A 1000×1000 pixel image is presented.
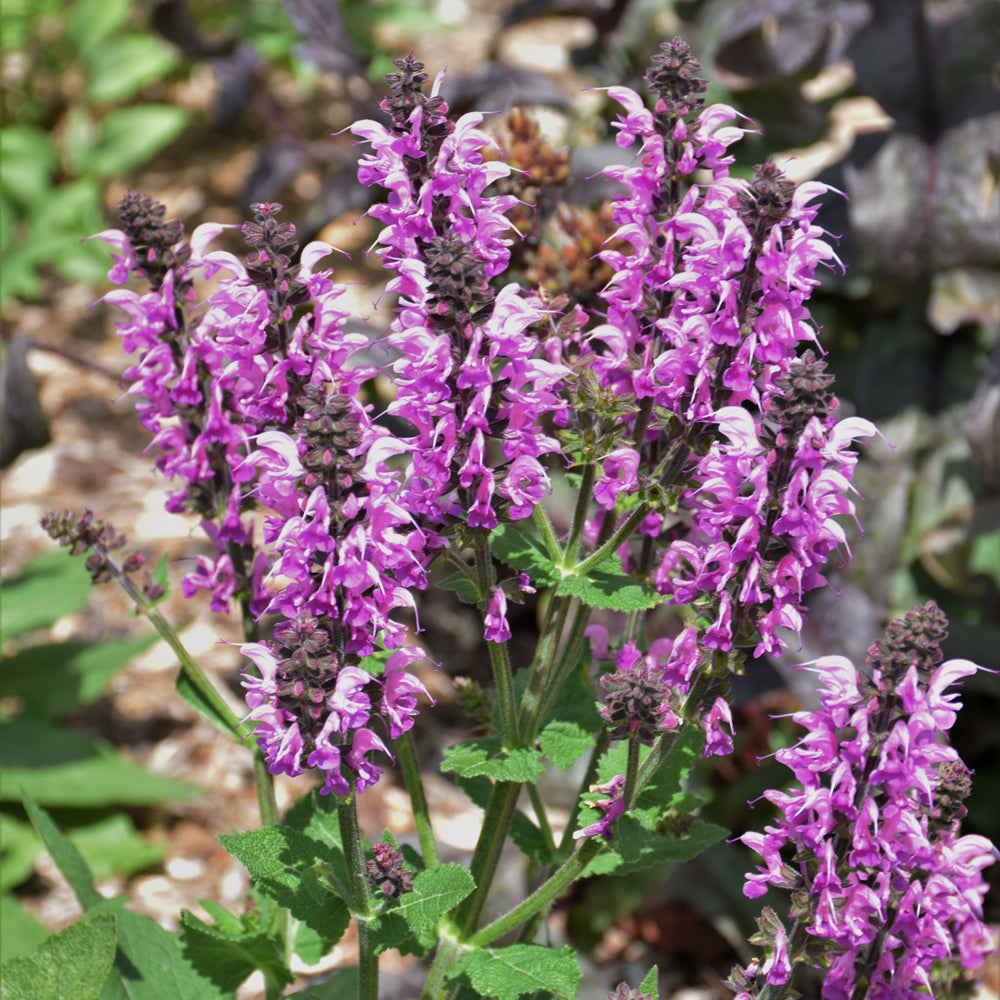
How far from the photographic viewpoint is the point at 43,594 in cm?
372

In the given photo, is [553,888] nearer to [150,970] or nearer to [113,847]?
[150,970]

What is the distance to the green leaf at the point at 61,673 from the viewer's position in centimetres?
395

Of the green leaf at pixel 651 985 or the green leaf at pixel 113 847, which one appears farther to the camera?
the green leaf at pixel 113 847

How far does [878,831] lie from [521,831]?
873 millimetres

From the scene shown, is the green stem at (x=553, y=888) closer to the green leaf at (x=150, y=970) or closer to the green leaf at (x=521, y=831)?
the green leaf at (x=521, y=831)

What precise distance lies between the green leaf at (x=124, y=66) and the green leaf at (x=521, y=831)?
506 centimetres

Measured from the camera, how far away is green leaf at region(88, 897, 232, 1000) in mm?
2430

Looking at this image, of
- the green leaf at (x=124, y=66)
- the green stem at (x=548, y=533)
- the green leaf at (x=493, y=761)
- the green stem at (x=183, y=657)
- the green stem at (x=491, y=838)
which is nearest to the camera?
the green leaf at (x=493, y=761)

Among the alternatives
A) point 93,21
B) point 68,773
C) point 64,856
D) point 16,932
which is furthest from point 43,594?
point 93,21

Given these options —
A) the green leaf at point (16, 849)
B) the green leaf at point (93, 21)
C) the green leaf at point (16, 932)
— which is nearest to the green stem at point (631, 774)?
the green leaf at point (16, 932)

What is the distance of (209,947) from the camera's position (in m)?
2.35

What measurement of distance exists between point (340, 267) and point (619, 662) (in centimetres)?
446

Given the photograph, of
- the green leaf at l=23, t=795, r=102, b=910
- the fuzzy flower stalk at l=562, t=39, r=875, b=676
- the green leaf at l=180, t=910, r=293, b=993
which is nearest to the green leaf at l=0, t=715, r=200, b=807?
the green leaf at l=23, t=795, r=102, b=910

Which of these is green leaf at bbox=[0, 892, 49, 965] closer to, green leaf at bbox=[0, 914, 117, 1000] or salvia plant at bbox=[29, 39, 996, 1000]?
green leaf at bbox=[0, 914, 117, 1000]
